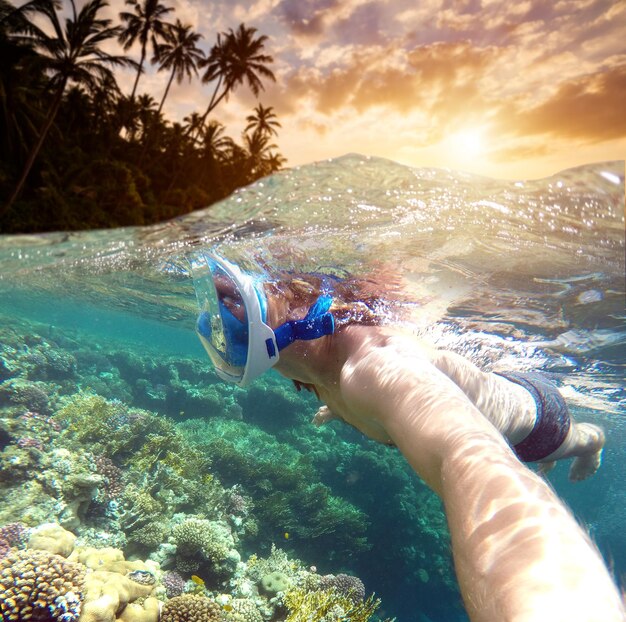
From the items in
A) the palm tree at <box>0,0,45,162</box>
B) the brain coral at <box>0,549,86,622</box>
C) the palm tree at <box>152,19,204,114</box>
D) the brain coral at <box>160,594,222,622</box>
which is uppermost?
the palm tree at <box>152,19,204,114</box>

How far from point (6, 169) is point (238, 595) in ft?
87.1

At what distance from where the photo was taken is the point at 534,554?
1087mm

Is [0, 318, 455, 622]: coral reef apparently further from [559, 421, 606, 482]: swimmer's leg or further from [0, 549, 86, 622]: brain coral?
[559, 421, 606, 482]: swimmer's leg

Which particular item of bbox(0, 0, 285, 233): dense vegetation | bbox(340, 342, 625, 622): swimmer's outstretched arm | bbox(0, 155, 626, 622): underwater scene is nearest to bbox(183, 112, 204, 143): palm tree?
bbox(0, 0, 285, 233): dense vegetation

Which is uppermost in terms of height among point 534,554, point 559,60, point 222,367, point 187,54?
point 187,54

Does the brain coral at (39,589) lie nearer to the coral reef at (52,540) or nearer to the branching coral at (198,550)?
the coral reef at (52,540)

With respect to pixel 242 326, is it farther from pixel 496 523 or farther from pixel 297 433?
pixel 297 433

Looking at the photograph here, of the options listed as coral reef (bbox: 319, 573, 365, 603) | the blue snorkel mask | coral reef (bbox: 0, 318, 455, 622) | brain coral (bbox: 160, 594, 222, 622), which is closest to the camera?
the blue snorkel mask

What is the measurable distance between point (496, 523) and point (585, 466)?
7.78m

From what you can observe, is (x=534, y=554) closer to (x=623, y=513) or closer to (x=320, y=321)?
(x=320, y=321)

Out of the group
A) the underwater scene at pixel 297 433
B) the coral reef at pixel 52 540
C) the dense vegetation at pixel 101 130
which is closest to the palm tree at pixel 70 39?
the dense vegetation at pixel 101 130

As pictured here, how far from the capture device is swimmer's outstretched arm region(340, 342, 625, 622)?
959 millimetres

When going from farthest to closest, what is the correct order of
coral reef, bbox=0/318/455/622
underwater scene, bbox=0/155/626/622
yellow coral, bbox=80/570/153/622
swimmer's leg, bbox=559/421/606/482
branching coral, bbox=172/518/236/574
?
branching coral, bbox=172/518/236/574, coral reef, bbox=0/318/455/622, underwater scene, bbox=0/155/626/622, yellow coral, bbox=80/570/153/622, swimmer's leg, bbox=559/421/606/482

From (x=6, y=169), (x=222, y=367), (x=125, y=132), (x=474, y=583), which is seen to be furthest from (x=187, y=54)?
(x=474, y=583)
